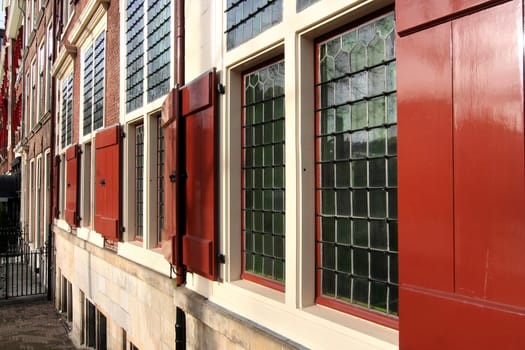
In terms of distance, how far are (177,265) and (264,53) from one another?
243cm

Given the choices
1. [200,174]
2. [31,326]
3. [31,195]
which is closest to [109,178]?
[200,174]

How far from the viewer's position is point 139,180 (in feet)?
23.3

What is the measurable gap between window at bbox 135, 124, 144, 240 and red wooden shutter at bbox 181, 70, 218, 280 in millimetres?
2402

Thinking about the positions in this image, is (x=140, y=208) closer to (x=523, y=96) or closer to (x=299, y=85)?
(x=299, y=85)

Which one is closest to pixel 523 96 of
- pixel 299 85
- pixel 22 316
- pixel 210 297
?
pixel 299 85

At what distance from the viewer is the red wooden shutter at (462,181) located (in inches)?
71.7

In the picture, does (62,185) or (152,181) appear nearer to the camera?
(152,181)

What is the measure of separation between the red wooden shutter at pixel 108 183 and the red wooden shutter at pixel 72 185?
180 cm

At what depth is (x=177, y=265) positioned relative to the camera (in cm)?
487

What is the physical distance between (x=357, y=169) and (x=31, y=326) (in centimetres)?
1110

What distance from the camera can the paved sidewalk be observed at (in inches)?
A: 399

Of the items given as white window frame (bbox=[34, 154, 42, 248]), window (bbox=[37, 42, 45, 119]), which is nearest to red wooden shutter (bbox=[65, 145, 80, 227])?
white window frame (bbox=[34, 154, 42, 248])

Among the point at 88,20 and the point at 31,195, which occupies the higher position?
the point at 88,20

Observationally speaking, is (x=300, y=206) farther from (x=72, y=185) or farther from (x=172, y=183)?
(x=72, y=185)
